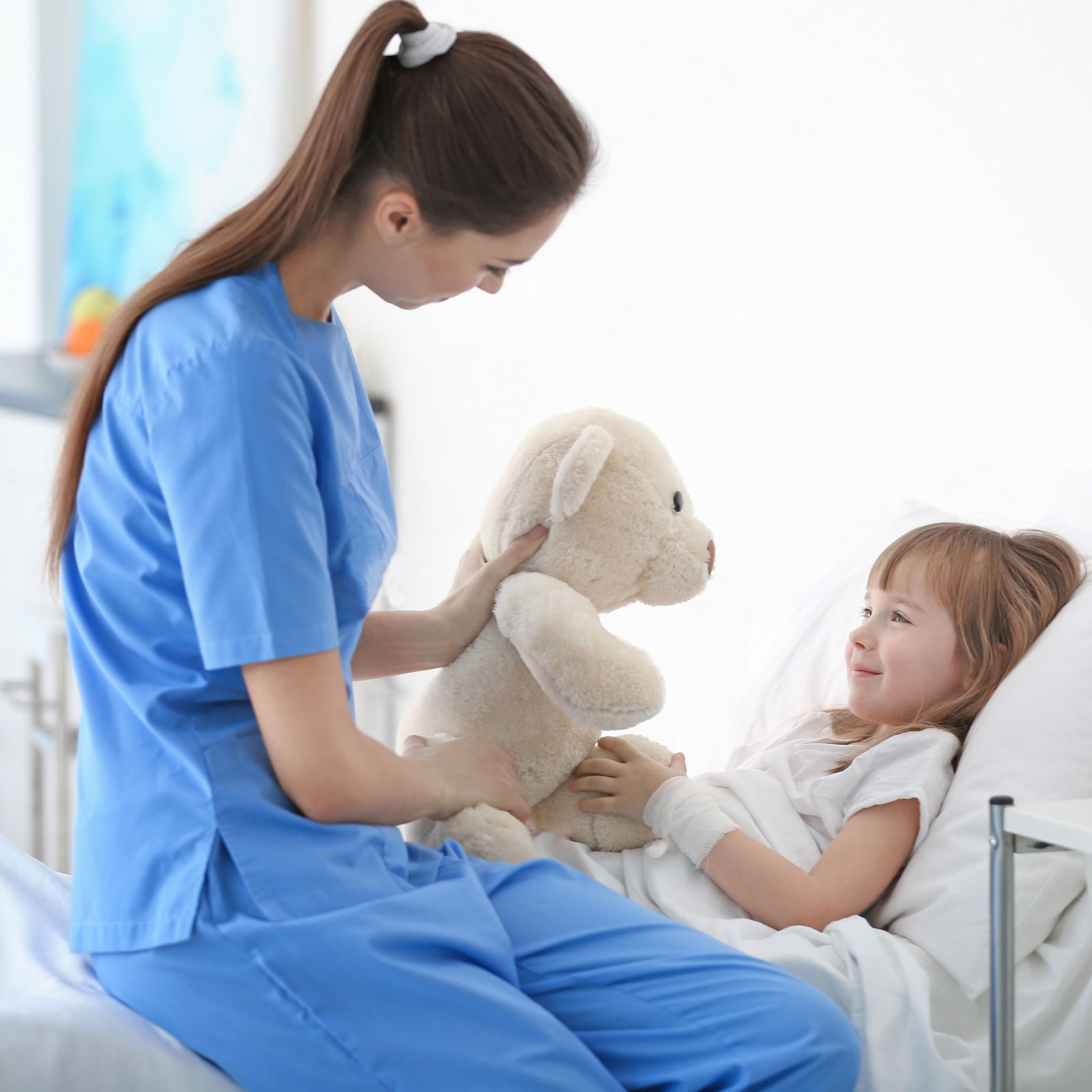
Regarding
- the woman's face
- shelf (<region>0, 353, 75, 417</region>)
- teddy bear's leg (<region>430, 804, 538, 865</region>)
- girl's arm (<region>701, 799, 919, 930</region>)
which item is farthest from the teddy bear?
shelf (<region>0, 353, 75, 417</region>)

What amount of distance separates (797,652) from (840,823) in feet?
1.26

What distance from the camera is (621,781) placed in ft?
3.80

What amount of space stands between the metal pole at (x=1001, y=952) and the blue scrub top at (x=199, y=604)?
0.44 m

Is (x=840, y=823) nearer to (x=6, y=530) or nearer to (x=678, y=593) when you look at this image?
(x=678, y=593)

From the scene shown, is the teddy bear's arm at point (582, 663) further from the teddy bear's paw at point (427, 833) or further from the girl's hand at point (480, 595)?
the teddy bear's paw at point (427, 833)

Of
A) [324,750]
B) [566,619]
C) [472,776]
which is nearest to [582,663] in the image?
[566,619]

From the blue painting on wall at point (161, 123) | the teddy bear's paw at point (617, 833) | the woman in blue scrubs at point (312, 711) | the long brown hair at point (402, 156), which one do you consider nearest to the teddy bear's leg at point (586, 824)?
the teddy bear's paw at point (617, 833)

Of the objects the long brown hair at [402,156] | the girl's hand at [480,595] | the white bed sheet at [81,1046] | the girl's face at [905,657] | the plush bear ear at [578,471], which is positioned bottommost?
the white bed sheet at [81,1046]

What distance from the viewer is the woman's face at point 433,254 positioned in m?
0.89

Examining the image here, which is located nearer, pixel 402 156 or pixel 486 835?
pixel 402 156

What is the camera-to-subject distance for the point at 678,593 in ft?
3.84

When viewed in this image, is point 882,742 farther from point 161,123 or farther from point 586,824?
point 161,123

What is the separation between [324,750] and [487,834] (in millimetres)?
265

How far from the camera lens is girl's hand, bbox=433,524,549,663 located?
3.72ft
